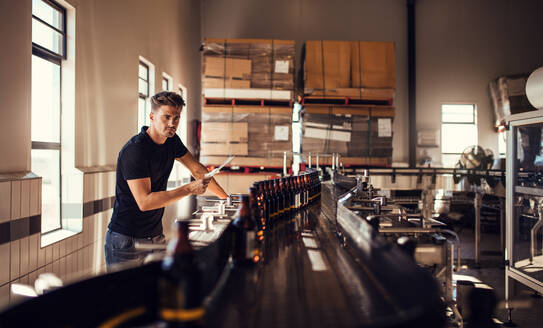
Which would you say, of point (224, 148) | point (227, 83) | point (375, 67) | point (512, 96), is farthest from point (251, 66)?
point (512, 96)

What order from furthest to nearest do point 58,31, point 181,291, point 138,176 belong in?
point 58,31, point 138,176, point 181,291

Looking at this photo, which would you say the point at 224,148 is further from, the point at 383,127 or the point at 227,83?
the point at 383,127

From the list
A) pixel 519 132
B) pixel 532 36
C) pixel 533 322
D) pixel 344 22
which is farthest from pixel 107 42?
pixel 532 36

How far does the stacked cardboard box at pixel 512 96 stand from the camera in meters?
9.17

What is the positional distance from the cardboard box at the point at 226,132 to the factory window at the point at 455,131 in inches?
228

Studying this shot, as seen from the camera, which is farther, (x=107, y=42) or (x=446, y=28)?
(x=446, y=28)

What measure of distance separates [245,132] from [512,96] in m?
6.50

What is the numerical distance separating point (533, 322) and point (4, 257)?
4246 mm

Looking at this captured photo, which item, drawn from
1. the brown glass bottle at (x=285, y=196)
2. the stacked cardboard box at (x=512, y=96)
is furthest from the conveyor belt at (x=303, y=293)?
the stacked cardboard box at (x=512, y=96)

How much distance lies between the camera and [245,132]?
6.50 m

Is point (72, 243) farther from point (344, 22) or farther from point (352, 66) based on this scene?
point (344, 22)

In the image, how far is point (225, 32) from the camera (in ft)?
31.4

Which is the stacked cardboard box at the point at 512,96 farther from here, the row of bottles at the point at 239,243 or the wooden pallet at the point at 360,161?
the row of bottles at the point at 239,243

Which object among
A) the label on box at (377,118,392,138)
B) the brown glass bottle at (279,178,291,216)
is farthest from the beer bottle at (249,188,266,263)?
the label on box at (377,118,392,138)
